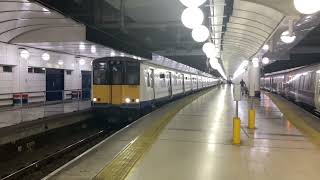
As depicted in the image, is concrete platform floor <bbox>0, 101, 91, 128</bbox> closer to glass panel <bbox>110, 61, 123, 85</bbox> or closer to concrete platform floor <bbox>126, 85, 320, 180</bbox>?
glass panel <bbox>110, 61, 123, 85</bbox>

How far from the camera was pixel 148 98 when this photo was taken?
18031mm

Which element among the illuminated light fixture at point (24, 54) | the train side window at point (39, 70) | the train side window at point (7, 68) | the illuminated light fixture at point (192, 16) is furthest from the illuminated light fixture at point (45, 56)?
the illuminated light fixture at point (192, 16)

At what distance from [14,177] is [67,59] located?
18431 mm

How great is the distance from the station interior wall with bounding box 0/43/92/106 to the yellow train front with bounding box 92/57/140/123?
3.81 meters

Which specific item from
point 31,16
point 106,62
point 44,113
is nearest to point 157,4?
point 106,62

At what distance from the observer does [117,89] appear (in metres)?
16.7

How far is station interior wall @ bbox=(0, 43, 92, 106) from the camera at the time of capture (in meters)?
19.3

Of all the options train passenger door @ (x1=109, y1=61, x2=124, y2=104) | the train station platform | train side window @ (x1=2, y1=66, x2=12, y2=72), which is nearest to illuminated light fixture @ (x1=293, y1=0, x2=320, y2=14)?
the train station platform

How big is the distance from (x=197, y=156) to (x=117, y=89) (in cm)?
895

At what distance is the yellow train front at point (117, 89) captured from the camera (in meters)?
16.6

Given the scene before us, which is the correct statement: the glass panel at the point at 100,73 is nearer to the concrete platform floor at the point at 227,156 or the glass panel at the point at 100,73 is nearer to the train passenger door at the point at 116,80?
the train passenger door at the point at 116,80

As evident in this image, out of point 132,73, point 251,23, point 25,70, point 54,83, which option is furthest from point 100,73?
point 54,83

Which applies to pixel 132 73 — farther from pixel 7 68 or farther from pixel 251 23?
pixel 7 68

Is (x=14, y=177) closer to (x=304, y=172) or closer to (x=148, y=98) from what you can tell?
(x=304, y=172)
